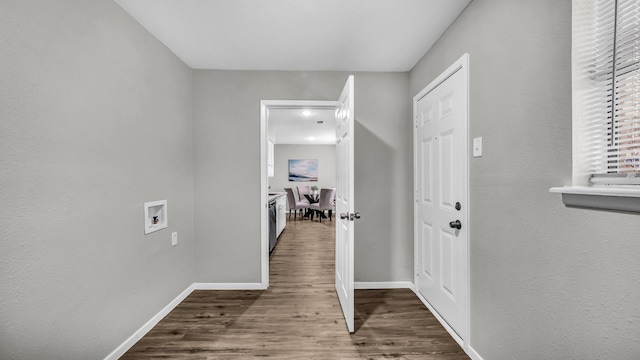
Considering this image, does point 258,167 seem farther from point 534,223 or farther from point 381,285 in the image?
point 534,223

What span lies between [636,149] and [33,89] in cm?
249

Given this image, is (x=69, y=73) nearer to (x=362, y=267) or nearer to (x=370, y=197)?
(x=370, y=197)

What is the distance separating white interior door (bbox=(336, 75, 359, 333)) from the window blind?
1247mm

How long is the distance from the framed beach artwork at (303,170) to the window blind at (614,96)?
26.4 feet

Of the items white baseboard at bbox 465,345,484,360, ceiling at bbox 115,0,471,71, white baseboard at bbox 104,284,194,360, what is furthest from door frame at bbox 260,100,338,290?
white baseboard at bbox 465,345,484,360

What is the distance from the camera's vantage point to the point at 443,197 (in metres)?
2.03

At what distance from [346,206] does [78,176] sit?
174 centimetres

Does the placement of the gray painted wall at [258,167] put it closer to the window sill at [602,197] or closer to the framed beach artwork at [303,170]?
the window sill at [602,197]

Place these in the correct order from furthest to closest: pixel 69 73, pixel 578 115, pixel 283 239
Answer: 1. pixel 283 239
2. pixel 69 73
3. pixel 578 115

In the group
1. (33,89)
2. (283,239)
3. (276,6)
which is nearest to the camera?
(33,89)

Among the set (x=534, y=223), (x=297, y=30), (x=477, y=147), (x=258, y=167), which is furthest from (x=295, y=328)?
(x=297, y=30)

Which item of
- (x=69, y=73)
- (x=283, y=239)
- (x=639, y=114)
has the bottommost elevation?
(x=283, y=239)

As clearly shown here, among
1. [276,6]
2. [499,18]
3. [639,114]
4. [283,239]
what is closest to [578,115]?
[639,114]

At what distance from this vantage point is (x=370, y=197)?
2750 millimetres
